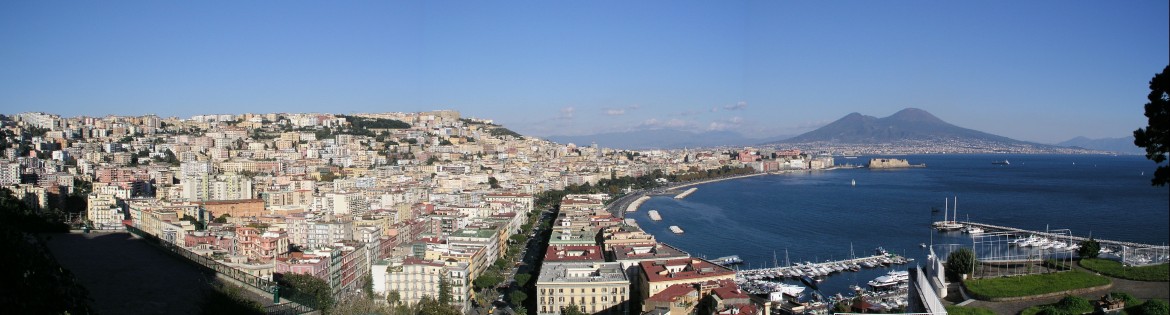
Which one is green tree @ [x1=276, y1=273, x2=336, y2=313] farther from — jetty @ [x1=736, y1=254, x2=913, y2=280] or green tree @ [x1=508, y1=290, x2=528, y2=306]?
jetty @ [x1=736, y1=254, x2=913, y2=280]

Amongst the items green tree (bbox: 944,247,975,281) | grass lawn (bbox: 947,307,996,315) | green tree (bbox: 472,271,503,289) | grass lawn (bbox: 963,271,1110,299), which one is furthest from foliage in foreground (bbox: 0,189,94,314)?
green tree (bbox: 472,271,503,289)

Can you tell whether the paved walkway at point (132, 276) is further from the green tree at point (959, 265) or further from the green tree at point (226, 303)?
the green tree at point (959, 265)

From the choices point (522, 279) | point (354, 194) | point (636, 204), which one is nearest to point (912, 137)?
point (636, 204)

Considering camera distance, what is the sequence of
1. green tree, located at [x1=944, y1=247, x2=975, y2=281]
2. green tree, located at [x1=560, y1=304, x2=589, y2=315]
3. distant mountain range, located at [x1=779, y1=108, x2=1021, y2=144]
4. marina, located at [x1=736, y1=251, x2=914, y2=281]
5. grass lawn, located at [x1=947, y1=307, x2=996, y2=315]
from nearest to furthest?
grass lawn, located at [x1=947, y1=307, x2=996, y2=315]
green tree, located at [x1=944, y1=247, x2=975, y2=281]
green tree, located at [x1=560, y1=304, x2=589, y2=315]
marina, located at [x1=736, y1=251, x2=914, y2=281]
distant mountain range, located at [x1=779, y1=108, x2=1021, y2=144]

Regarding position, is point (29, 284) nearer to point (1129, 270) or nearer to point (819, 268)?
point (1129, 270)

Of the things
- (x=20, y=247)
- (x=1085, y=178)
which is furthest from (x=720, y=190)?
(x=20, y=247)

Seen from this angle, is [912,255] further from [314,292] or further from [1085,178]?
[1085,178]

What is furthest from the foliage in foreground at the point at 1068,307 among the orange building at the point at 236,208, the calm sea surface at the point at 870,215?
the orange building at the point at 236,208
